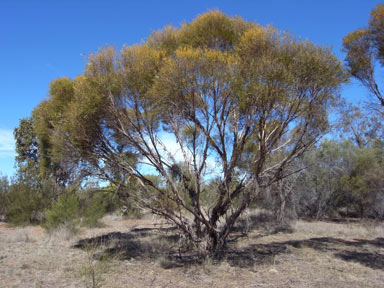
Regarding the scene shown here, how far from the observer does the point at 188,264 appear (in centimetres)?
837

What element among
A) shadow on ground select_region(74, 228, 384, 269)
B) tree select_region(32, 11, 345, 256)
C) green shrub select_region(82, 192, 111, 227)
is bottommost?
shadow on ground select_region(74, 228, 384, 269)

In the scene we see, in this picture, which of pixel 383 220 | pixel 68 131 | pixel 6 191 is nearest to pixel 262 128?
pixel 68 131

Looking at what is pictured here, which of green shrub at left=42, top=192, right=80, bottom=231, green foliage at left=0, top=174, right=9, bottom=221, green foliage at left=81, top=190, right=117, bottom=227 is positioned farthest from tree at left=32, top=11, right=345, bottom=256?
green foliage at left=0, top=174, right=9, bottom=221

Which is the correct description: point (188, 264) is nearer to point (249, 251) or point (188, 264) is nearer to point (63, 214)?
point (249, 251)

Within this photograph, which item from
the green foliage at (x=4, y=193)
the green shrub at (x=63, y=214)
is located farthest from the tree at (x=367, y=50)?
the green foliage at (x=4, y=193)

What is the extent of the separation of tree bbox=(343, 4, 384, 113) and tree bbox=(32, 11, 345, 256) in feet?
8.72

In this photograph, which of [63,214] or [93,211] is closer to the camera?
[63,214]

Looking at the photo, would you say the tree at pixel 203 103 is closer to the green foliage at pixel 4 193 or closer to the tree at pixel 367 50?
the tree at pixel 367 50

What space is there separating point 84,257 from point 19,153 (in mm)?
22148

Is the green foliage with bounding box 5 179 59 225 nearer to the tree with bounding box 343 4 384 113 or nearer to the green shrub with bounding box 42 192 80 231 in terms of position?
the green shrub with bounding box 42 192 80 231

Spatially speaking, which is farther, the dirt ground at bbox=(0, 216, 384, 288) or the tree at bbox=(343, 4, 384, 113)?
the tree at bbox=(343, 4, 384, 113)

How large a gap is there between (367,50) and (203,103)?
669 centimetres

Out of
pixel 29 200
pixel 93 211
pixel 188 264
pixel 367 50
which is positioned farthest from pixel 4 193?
pixel 367 50

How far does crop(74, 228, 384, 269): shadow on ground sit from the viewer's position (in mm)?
8719
